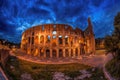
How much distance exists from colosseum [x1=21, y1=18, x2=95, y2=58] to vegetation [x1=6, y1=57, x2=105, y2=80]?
22.8 metres

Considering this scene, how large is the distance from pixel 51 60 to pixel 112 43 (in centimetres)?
2094

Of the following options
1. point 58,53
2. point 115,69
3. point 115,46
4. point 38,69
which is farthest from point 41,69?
point 58,53

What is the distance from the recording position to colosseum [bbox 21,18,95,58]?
76.0 metres

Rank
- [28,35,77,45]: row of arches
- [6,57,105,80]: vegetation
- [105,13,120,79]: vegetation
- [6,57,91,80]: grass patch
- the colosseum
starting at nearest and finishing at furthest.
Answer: [105,13,120,79]: vegetation
[6,57,105,80]: vegetation
[6,57,91,80]: grass patch
the colosseum
[28,35,77,45]: row of arches

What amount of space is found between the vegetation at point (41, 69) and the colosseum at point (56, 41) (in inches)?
896

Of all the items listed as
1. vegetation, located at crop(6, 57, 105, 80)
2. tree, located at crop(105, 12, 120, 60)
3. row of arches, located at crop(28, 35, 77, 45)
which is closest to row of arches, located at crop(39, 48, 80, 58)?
row of arches, located at crop(28, 35, 77, 45)

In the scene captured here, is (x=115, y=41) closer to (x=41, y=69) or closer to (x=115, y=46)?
(x=115, y=46)

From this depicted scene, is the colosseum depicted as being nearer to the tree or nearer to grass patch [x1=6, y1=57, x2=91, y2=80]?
grass patch [x1=6, y1=57, x2=91, y2=80]

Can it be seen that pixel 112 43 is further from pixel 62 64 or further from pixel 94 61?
pixel 62 64

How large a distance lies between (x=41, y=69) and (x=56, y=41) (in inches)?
1129

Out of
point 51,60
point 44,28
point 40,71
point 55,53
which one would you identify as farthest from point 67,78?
point 44,28

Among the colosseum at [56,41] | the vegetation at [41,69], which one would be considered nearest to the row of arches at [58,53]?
the colosseum at [56,41]

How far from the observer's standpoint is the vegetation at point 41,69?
44197mm

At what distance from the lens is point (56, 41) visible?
77.0 metres
